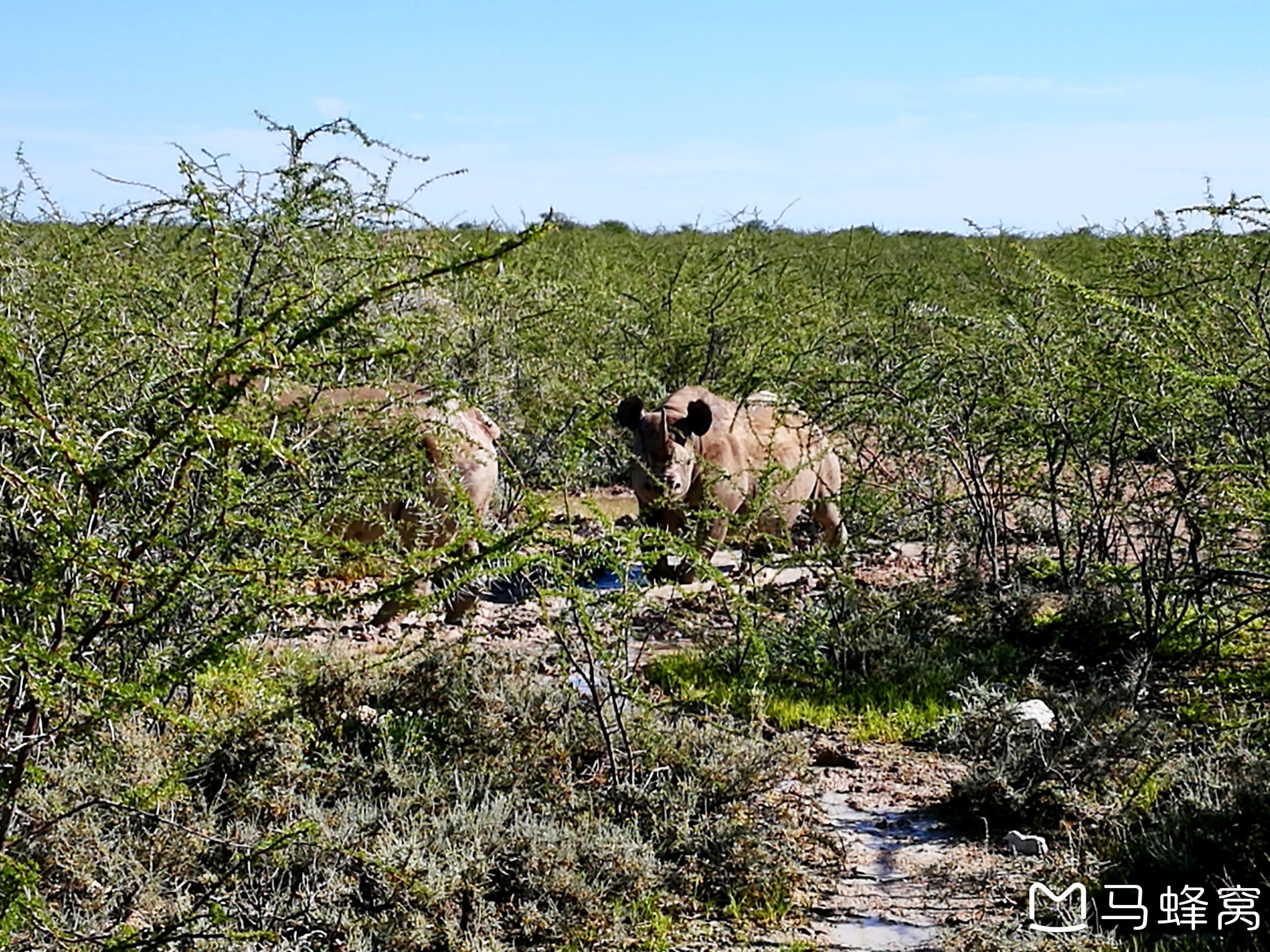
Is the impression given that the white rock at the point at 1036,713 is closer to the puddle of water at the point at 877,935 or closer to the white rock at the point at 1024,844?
the white rock at the point at 1024,844

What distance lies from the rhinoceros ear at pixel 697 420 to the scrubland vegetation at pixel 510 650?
0.78 m

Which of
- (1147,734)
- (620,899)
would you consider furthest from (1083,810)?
(620,899)

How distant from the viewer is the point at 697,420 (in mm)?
11773

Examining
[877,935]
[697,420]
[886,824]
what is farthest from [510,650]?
[697,420]

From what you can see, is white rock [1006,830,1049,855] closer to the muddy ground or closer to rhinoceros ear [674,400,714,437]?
the muddy ground

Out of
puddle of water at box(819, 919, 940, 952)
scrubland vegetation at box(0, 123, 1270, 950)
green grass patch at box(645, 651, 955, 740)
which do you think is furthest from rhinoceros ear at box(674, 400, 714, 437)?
puddle of water at box(819, 919, 940, 952)

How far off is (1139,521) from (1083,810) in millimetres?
3306

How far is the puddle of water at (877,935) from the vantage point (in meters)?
5.59

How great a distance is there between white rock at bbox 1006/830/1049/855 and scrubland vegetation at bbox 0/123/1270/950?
0.21m

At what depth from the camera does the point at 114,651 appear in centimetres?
677

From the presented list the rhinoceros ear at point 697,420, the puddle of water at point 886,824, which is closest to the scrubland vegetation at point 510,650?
the puddle of water at point 886,824

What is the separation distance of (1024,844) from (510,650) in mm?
2761

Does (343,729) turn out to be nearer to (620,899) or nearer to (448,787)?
(448,787)

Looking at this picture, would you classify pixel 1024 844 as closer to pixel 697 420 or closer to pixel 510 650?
pixel 510 650
